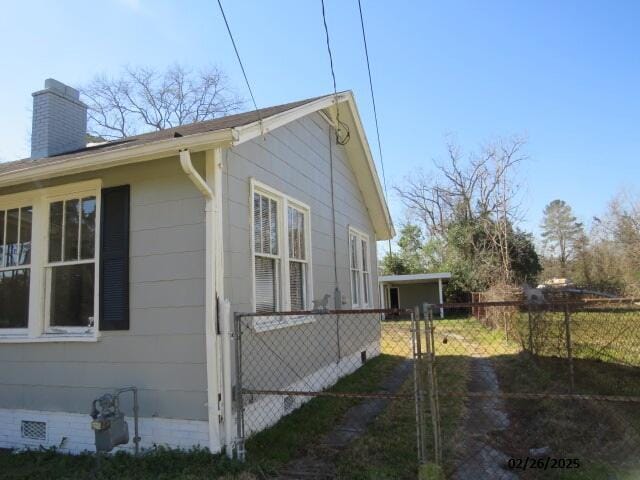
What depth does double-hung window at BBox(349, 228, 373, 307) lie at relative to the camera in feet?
31.8

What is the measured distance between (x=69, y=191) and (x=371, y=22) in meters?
4.42

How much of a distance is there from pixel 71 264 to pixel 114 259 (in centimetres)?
65

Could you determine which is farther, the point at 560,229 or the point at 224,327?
the point at 560,229

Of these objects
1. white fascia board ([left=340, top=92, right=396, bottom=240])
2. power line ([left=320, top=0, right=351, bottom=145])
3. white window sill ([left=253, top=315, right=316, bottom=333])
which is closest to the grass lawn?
white window sill ([left=253, top=315, right=316, bottom=333])

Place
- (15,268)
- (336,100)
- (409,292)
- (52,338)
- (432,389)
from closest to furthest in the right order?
1. (432,389)
2. (52,338)
3. (15,268)
4. (336,100)
5. (409,292)

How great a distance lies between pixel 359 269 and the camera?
33.4 ft

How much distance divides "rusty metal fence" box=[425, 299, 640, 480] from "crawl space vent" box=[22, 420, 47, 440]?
13.2ft

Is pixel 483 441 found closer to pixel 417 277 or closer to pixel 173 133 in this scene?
pixel 173 133

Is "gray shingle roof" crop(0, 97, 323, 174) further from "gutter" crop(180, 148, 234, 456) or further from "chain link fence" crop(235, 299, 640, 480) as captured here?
"chain link fence" crop(235, 299, 640, 480)

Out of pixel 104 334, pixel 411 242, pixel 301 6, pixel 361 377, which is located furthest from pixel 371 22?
pixel 411 242

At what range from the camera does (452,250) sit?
29844mm

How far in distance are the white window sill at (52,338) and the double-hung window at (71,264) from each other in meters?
0.12
